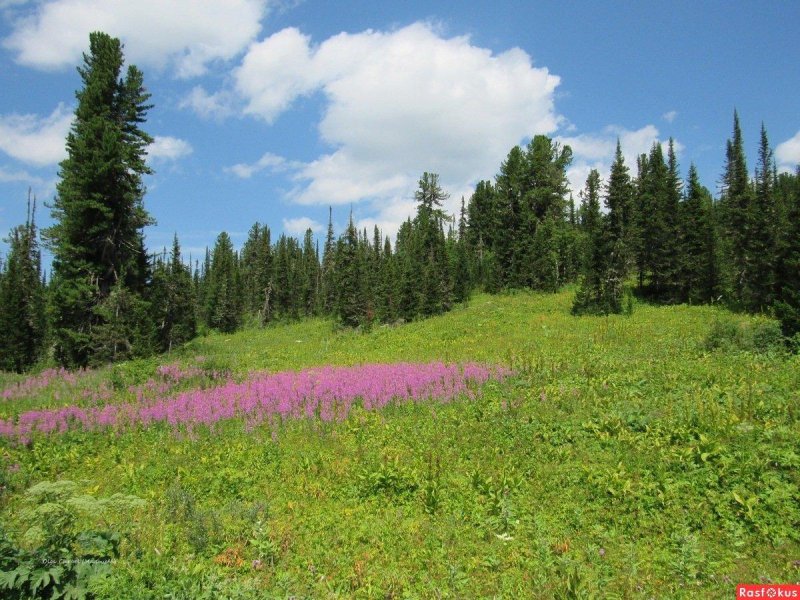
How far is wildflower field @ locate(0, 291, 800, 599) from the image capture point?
4.93m

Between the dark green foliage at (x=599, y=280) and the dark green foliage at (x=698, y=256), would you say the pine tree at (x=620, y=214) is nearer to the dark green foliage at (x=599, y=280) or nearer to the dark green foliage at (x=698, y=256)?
the dark green foliage at (x=599, y=280)

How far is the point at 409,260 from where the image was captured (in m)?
49.5

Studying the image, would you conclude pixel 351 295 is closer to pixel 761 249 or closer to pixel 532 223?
pixel 532 223

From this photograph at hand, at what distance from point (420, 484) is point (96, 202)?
2173 centimetres

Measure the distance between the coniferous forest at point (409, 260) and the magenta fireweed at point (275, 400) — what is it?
11276 millimetres

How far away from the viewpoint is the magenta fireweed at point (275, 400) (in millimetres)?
10492

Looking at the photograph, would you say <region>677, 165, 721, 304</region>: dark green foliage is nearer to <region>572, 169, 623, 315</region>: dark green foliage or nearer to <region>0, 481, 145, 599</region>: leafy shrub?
<region>572, 169, 623, 315</region>: dark green foliage

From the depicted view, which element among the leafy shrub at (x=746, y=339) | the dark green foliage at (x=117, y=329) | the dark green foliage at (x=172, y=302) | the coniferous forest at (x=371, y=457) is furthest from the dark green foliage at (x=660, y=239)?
the dark green foliage at (x=172, y=302)

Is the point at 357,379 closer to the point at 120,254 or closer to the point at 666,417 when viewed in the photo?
the point at 666,417

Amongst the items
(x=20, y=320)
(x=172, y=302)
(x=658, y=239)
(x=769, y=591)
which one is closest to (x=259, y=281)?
(x=172, y=302)

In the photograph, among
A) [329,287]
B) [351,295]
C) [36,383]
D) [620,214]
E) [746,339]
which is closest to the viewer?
[746,339]

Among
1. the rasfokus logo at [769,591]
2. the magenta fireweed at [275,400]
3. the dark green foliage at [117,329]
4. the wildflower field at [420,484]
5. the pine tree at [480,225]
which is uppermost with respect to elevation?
the pine tree at [480,225]

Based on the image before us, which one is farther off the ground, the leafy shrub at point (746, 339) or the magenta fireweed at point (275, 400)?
the leafy shrub at point (746, 339)

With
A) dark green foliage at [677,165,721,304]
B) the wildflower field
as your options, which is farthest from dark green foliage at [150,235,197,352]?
dark green foliage at [677,165,721,304]
